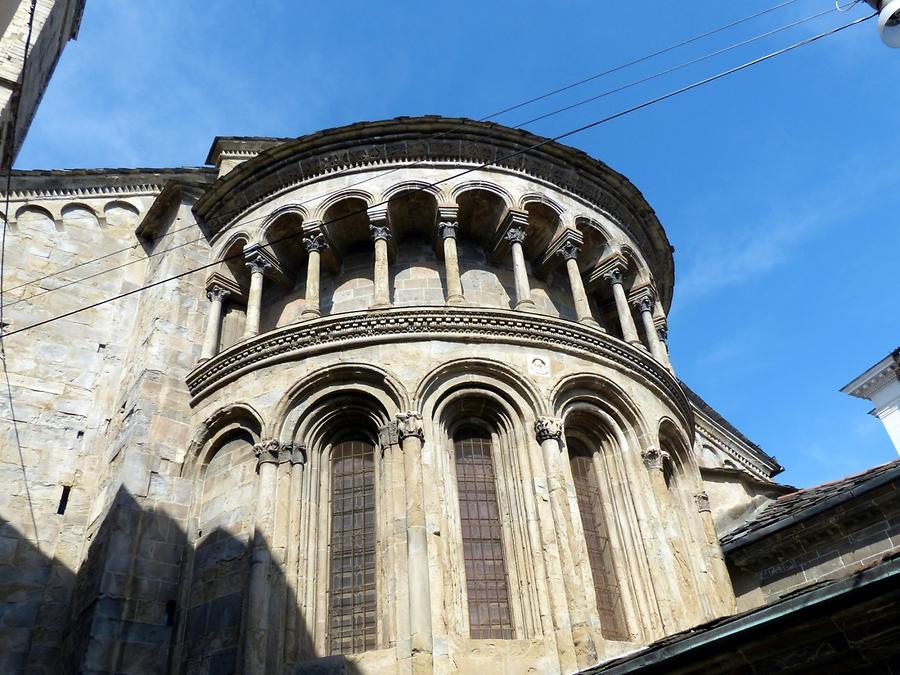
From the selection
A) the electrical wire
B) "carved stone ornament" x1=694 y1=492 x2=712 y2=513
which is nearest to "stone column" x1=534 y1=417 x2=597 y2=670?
"carved stone ornament" x1=694 y1=492 x2=712 y2=513

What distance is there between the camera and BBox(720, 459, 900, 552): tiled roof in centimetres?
1268

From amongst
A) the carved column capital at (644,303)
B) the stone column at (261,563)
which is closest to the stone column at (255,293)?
the stone column at (261,563)

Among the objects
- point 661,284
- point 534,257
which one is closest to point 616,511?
point 534,257

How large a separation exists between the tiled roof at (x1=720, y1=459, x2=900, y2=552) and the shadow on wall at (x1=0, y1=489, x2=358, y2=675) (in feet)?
24.5

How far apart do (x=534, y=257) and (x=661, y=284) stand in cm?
375

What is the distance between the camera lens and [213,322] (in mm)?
14805

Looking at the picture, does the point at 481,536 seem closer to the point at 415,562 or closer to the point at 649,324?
the point at 415,562

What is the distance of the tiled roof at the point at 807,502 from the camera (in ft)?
41.6

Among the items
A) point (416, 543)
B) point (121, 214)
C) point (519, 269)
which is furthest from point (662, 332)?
point (121, 214)

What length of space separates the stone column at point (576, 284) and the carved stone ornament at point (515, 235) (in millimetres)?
875

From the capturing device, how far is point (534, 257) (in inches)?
623

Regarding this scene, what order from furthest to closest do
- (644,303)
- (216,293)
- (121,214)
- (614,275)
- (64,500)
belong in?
(121,214) → (644,303) → (614,275) → (216,293) → (64,500)

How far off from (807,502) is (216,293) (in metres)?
11.2

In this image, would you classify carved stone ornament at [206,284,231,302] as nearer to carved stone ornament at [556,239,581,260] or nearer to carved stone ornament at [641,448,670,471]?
carved stone ornament at [556,239,581,260]
